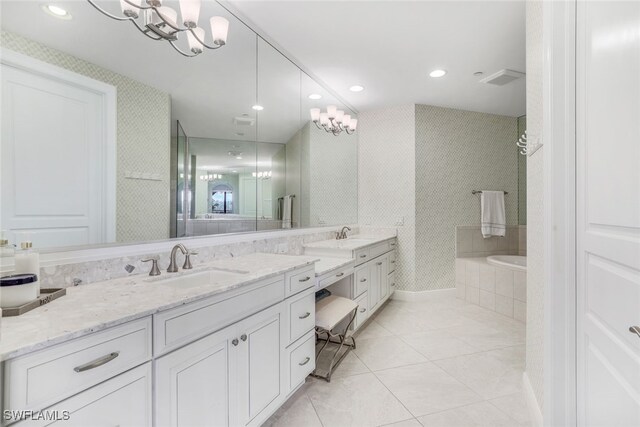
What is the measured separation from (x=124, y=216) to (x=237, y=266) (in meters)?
0.63

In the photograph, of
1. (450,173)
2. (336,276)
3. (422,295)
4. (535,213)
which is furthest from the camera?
(450,173)

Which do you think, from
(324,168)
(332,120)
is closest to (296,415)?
(324,168)

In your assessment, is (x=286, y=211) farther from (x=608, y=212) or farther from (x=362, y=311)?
(x=608, y=212)

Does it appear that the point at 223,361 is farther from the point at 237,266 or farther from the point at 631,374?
the point at 631,374

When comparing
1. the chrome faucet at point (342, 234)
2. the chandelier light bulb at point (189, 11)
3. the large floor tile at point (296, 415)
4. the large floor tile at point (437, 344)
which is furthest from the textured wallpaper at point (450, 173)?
the chandelier light bulb at point (189, 11)

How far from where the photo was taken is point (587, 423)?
115 cm

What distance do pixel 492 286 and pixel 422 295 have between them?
0.81m

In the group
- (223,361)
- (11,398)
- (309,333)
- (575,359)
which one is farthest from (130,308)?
(575,359)

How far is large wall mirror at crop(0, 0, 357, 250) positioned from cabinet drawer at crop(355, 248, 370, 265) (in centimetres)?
71

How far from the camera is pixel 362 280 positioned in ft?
9.11

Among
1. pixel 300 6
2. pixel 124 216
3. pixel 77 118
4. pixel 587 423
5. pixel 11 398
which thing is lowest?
pixel 587 423

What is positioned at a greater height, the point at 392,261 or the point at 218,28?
the point at 218,28

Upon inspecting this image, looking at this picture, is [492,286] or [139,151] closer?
[139,151]

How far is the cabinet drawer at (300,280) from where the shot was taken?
1.67 meters
